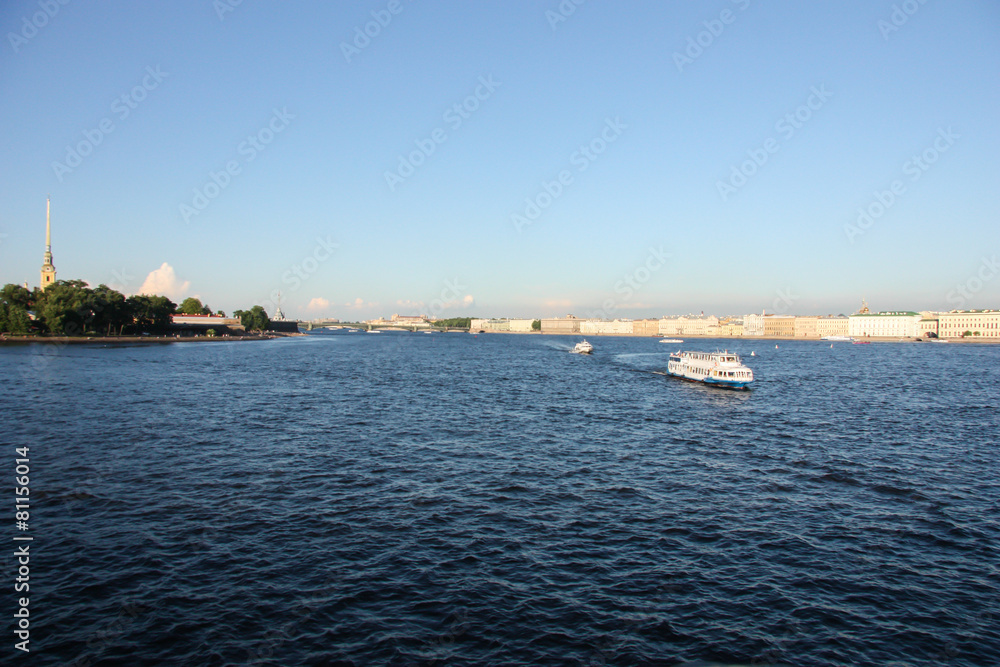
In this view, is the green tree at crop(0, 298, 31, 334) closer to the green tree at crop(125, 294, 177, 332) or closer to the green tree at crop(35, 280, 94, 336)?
the green tree at crop(35, 280, 94, 336)

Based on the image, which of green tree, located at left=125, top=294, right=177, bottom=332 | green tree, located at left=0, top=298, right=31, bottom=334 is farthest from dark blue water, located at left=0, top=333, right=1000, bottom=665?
green tree, located at left=125, top=294, right=177, bottom=332

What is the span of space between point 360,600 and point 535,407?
32.4m

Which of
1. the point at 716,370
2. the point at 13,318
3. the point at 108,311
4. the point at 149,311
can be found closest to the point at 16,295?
the point at 13,318

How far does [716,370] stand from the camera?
63.2 meters

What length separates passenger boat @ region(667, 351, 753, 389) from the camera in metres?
60.8

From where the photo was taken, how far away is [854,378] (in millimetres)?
75438

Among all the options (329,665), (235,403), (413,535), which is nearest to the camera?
(329,665)

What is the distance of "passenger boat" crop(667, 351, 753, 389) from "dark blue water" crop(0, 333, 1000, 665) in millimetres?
21971

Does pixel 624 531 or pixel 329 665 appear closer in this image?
pixel 329 665

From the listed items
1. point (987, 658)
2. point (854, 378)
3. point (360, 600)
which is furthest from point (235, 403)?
point (854, 378)

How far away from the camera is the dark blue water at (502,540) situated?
1202 cm

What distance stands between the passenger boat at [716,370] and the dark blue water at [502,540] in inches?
865

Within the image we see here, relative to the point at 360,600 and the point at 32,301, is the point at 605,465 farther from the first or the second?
the point at 32,301

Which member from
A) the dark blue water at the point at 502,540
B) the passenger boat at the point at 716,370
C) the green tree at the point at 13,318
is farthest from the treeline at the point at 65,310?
the passenger boat at the point at 716,370
